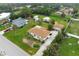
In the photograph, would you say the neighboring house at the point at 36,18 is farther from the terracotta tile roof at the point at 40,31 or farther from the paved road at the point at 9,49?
the paved road at the point at 9,49

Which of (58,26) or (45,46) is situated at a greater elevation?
(58,26)

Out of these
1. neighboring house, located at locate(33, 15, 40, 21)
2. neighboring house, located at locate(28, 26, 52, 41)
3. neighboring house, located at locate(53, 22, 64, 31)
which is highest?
neighboring house, located at locate(33, 15, 40, 21)

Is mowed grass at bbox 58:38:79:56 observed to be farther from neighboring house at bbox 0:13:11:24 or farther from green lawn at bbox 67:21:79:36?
neighboring house at bbox 0:13:11:24

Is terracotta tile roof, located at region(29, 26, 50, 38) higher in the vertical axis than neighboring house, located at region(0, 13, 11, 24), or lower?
lower

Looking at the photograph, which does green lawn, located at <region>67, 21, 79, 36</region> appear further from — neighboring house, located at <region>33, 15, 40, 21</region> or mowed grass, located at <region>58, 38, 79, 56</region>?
neighboring house, located at <region>33, 15, 40, 21</region>

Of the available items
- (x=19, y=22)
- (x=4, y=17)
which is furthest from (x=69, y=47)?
(x=4, y=17)

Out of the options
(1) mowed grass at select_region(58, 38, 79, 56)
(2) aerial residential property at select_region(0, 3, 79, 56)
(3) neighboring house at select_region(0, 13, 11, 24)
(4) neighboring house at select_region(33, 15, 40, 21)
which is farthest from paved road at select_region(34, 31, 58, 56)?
(3) neighboring house at select_region(0, 13, 11, 24)

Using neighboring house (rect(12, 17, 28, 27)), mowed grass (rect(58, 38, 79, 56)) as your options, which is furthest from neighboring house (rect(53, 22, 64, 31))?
neighboring house (rect(12, 17, 28, 27))

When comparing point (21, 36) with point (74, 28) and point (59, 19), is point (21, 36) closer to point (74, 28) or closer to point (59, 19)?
point (59, 19)
